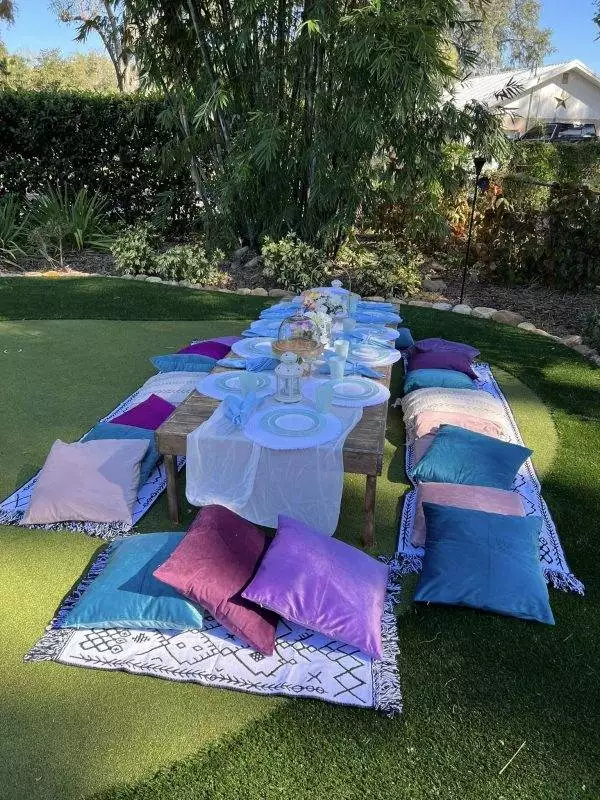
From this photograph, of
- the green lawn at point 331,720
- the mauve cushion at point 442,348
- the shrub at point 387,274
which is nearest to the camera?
Answer: the green lawn at point 331,720

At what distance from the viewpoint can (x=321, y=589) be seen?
2.19 m

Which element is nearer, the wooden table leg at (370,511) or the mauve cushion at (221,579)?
the mauve cushion at (221,579)

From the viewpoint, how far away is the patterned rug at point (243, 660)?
2.01 m

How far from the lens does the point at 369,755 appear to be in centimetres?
181

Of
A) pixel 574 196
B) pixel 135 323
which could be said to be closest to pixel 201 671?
pixel 135 323

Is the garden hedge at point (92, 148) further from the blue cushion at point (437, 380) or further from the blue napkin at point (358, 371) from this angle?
the blue napkin at point (358, 371)

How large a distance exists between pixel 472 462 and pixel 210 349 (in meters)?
2.31

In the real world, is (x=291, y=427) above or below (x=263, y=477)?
above

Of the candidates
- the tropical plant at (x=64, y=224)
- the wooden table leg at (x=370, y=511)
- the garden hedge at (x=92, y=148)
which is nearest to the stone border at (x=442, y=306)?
the tropical plant at (x=64, y=224)

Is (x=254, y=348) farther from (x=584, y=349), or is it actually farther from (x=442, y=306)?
(x=442, y=306)

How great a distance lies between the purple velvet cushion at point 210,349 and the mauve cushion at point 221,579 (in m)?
2.34

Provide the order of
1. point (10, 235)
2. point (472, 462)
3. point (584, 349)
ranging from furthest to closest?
point (10, 235) → point (584, 349) → point (472, 462)

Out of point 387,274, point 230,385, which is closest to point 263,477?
point 230,385

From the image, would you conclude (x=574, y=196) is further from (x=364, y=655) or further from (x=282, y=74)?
(x=364, y=655)
